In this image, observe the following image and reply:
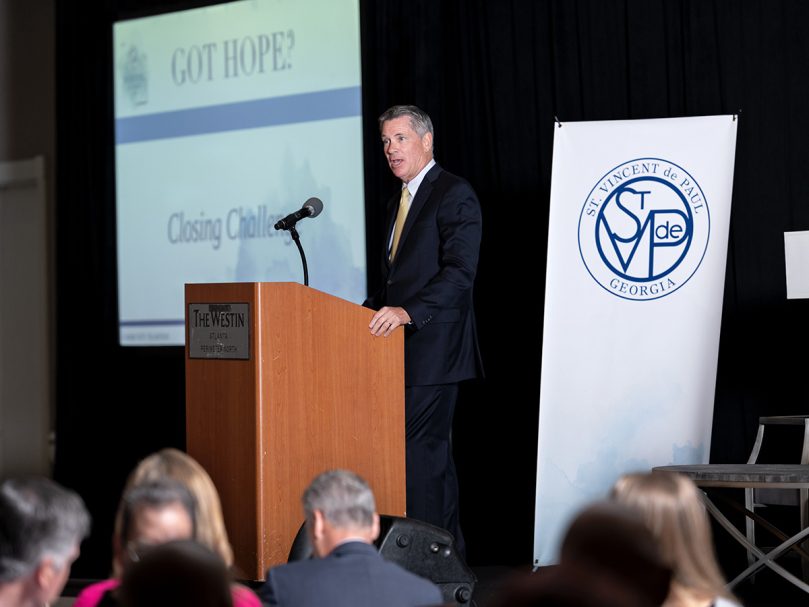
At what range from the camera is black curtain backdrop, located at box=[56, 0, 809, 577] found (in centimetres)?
518

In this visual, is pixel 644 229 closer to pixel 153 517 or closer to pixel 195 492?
pixel 195 492

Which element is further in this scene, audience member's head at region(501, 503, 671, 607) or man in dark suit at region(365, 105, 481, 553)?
man in dark suit at region(365, 105, 481, 553)

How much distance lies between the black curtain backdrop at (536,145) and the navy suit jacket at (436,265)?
154 centimetres

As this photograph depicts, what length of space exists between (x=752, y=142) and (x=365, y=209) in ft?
6.47

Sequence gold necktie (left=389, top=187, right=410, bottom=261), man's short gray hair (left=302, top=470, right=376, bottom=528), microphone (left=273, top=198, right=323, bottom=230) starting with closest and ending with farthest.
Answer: man's short gray hair (left=302, top=470, right=376, bottom=528)
microphone (left=273, top=198, right=323, bottom=230)
gold necktie (left=389, top=187, right=410, bottom=261)

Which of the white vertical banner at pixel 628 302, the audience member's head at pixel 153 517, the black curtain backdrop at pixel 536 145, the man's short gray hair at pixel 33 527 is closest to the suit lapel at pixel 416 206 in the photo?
the white vertical banner at pixel 628 302

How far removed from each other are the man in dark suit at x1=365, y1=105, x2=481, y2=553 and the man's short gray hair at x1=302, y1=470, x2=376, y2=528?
188cm

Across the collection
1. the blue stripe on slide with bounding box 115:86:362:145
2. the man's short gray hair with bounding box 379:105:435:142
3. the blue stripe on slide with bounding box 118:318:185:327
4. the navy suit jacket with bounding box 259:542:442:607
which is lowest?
the navy suit jacket with bounding box 259:542:442:607

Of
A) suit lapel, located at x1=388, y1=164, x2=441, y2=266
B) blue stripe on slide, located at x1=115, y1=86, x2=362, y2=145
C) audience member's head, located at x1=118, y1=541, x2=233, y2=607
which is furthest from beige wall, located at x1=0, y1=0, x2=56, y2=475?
audience member's head, located at x1=118, y1=541, x2=233, y2=607

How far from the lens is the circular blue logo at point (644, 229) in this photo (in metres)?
4.76

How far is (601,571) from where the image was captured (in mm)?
1303

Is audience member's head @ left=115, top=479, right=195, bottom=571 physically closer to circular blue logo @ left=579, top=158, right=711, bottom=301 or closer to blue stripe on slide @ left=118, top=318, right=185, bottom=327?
circular blue logo @ left=579, top=158, right=711, bottom=301

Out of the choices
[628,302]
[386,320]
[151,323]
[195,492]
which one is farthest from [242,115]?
[195,492]

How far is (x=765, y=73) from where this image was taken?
5.18m
